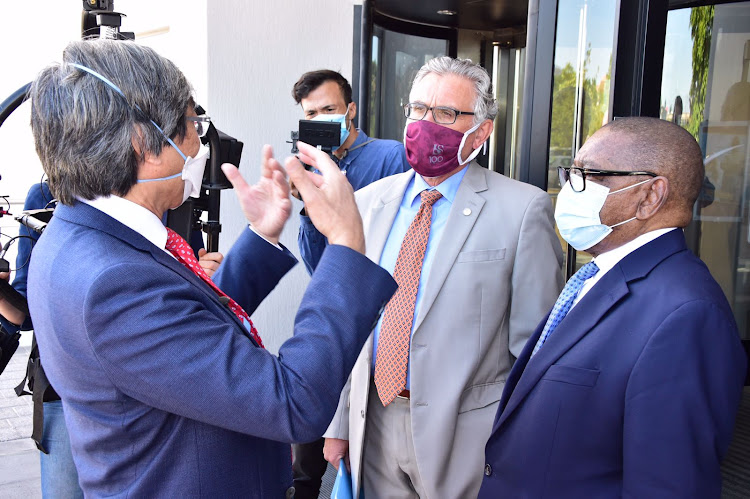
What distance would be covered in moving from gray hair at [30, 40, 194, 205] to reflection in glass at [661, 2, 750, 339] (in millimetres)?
4522

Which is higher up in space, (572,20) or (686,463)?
(572,20)

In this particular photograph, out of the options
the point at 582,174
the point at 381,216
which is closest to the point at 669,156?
the point at 582,174

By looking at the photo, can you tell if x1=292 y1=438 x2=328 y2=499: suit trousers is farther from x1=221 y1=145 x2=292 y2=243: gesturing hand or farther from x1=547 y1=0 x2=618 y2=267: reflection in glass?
x1=221 y1=145 x2=292 y2=243: gesturing hand

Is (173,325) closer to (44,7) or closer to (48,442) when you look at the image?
(48,442)

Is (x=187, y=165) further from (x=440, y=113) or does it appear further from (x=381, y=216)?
(x=440, y=113)

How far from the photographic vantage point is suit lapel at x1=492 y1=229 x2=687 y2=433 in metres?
1.43

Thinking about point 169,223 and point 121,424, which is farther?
point 169,223

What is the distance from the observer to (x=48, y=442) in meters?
2.15

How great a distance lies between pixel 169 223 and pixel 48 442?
2.82 feet

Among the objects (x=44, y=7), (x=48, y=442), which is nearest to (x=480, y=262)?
(x=48, y=442)

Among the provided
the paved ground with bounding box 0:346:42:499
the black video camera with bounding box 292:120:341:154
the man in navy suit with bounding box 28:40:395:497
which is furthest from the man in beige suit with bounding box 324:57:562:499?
the paved ground with bounding box 0:346:42:499

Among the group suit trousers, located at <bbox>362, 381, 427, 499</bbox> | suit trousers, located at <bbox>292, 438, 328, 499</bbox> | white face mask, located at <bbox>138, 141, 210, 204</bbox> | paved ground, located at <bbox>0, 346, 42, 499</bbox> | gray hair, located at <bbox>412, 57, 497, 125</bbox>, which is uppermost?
gray hair, located at <bbox>412, 57, 497, 125</bbox>

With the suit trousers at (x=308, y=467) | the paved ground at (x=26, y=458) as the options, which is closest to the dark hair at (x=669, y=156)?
the suit trousers at (x=308, y=467)

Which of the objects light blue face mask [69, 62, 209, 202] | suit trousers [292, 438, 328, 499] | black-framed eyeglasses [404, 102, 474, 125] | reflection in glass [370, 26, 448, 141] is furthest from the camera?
reflection in glass [370, 26, 448, 141]
